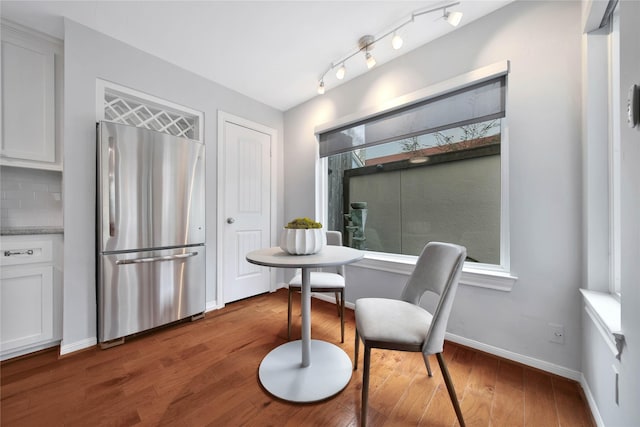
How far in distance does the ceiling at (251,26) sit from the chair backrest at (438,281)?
173 cm

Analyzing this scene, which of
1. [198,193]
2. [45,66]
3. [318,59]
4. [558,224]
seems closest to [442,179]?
[558,224]

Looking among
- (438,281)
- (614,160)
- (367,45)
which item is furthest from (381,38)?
(438,281)

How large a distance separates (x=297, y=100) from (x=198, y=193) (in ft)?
5.65

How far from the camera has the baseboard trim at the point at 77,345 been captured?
1706mm

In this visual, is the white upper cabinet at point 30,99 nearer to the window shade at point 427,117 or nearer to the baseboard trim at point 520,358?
the window shade at point 427,117

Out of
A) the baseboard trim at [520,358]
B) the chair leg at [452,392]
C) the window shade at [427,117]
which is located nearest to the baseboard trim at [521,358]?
the baseboard trim at [520,358]

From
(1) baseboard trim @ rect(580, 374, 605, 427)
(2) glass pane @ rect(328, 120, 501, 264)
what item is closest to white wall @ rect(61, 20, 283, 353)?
(2) glass pane @ rect(328, 120, 501, 264)

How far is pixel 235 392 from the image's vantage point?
1350 mm

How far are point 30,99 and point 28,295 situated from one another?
1489mm

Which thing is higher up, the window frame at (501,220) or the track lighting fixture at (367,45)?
the track lighting fixture at (367,45)

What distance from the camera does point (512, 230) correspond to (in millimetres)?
1604

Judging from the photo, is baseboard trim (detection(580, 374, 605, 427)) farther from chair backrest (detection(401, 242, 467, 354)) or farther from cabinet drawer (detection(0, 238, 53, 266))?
cabinet drawer (detection(0, 238, 53, 266))

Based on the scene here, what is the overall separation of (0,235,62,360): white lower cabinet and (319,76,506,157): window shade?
268 centimetres

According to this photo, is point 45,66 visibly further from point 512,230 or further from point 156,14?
point 512,230
